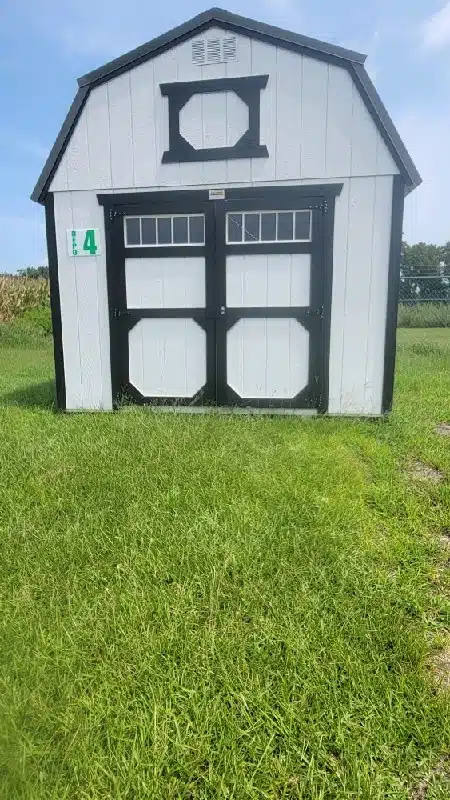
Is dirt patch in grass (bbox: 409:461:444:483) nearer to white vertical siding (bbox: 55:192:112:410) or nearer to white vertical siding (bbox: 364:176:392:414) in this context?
white vertical siding (bbox: 364:176:392:414)

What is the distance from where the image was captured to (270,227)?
4.97 metres

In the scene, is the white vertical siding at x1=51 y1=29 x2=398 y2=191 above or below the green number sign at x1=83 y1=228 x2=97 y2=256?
above

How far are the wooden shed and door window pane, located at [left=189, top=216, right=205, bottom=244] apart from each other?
11mm

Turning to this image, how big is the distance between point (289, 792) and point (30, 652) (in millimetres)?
1013

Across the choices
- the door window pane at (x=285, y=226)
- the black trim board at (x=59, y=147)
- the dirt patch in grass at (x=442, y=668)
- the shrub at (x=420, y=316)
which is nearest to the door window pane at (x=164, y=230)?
the door window pane at (x=285, y=226)

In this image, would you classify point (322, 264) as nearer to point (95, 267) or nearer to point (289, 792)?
point (95, 267)

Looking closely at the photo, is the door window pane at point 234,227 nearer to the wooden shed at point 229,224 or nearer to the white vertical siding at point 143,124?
the wooden shed at point 229,224

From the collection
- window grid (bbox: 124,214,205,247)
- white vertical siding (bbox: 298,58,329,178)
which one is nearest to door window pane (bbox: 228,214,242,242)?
window grid (bbox: 124,214,205,247)

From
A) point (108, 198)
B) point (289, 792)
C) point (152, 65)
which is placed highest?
point (152, 65)

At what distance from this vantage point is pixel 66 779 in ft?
4.33

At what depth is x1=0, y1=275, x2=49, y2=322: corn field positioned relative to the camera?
15469mm

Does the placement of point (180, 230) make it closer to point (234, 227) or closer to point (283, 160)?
point (234, 227)

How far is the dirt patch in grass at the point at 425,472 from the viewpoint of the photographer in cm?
345

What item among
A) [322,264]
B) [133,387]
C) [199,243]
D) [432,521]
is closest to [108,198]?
[199,243]
